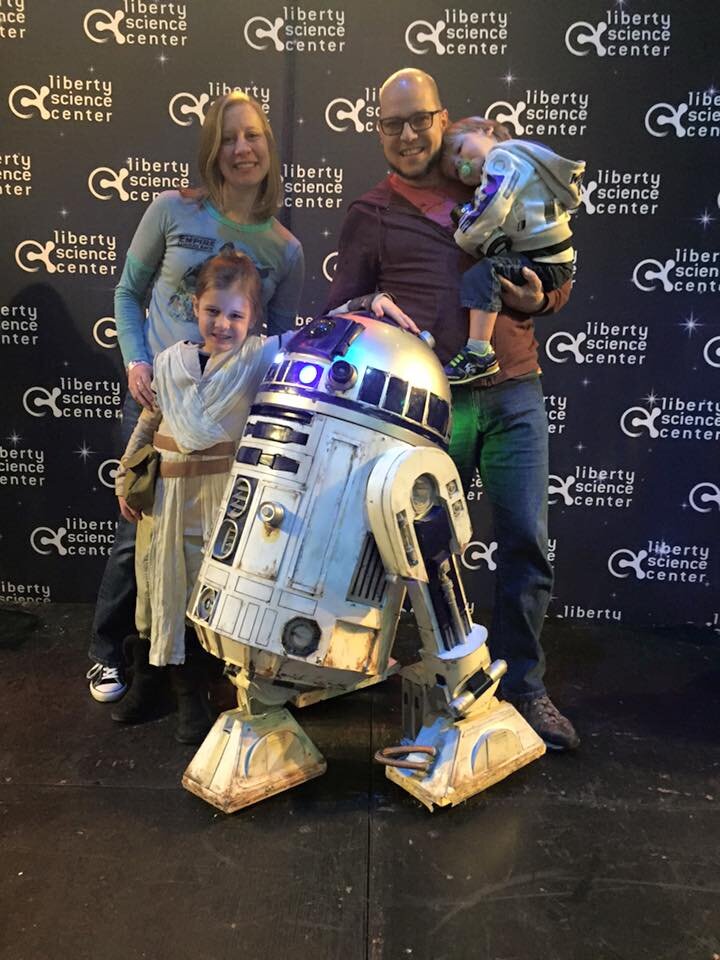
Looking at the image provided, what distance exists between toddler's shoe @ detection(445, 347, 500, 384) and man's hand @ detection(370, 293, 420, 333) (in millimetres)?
142

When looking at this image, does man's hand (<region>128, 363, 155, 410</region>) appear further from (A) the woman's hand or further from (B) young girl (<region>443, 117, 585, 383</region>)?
(B) young girl (<region>443, 117, 585, 383</region>)

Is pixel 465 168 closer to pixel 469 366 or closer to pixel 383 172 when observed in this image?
pixel 469 366

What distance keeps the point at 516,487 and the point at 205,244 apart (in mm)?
1089

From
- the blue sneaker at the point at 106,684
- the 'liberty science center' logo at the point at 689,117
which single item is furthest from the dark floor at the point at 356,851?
the 'liberty science center' logo at the point at 689,117

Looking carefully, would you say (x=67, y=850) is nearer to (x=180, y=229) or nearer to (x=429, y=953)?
(x=429, y=953)

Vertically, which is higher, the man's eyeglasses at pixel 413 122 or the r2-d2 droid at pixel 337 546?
the man's eyeglasses at pixel 413 122

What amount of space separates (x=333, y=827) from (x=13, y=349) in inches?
84.8

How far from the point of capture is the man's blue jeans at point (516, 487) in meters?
2.08

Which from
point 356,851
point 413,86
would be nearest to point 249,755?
point 356,851

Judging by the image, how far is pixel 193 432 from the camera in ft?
6.35

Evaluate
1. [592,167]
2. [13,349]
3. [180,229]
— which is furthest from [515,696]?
[13,349]

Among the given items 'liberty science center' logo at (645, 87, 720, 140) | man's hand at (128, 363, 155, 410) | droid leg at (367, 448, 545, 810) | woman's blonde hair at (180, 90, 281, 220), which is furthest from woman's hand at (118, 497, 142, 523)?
'liberty science center' logo at (645, 87, 720, 140)

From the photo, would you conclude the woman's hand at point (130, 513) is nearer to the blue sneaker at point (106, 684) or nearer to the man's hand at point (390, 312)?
the blue sneaker at point (106, 684)

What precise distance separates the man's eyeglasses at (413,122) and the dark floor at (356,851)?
1.65 m
